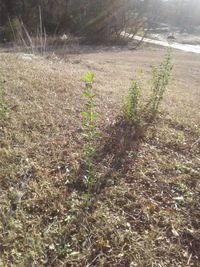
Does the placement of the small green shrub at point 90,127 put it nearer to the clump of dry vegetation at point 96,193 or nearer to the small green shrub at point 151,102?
the clump of dry vegetation at point 96,193

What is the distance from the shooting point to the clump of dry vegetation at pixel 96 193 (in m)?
1.76

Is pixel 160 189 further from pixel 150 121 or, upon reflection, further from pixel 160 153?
pixel 150 121

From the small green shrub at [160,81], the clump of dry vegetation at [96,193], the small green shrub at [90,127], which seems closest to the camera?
the clump of dry vegetation at [96,193]

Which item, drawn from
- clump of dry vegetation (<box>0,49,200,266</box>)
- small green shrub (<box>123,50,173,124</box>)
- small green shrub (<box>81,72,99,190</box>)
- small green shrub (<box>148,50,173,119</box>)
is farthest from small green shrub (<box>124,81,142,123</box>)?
small green shrub (<box>81,72,99,190</box>)

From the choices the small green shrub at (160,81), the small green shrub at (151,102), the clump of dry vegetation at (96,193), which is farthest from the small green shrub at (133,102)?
the small green shrub at (160,81)

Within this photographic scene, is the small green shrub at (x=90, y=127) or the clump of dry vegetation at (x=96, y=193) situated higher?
the small green shrub at (x=90, y=127)

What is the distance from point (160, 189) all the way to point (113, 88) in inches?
102

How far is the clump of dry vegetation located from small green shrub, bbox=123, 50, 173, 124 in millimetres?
153

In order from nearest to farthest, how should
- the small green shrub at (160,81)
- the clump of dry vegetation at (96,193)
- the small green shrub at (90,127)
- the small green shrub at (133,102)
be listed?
the clump of dry vegetation at (96,193) < the small green shrub at (90,127) < the small green shrub at (133,102) < the small green shrub at (160,81)

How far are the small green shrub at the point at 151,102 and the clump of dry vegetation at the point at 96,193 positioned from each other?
15 centimetres

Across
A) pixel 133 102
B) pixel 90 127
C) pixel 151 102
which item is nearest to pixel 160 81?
pixel 151 102

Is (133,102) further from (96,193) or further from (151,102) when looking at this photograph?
(96,193)

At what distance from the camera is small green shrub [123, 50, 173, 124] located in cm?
302

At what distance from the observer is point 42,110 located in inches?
124
